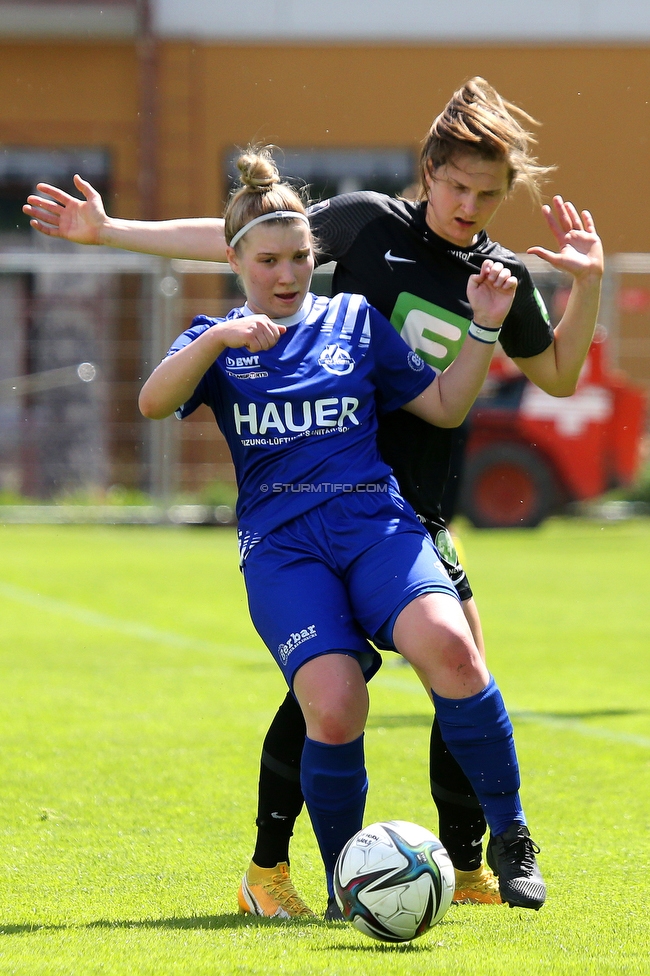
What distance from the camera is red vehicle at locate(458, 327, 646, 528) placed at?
15289 millimetres

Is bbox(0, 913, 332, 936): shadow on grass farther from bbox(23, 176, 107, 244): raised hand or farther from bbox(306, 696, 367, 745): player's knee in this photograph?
bbox(23, 176, 107, 244): raised hand

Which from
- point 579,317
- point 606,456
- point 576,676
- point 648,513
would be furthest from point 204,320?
point 648,513

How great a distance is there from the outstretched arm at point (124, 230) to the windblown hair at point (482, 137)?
1.98 ft

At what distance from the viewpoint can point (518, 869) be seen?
10.7ft

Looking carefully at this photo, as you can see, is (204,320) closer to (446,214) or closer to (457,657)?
(446,214)

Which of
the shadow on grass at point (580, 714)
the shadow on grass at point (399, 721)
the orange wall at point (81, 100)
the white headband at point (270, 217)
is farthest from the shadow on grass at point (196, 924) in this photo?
the orange wall at point (81, 100)

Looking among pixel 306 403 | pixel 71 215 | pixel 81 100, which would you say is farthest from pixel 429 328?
pixel 81 100

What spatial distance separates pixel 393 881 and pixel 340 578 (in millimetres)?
697

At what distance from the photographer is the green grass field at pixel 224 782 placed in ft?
9.88

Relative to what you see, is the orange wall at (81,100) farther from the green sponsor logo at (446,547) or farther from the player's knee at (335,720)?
the player's knee at (335,720)

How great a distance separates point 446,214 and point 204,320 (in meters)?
0.65

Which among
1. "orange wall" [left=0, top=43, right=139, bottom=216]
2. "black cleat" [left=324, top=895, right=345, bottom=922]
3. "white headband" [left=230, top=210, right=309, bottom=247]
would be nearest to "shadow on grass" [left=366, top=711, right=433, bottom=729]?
"black cleat" [left=324, top=895, right=345, bottom=922]

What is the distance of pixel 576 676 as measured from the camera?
7.40m

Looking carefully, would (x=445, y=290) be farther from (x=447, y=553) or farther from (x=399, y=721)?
(x=399, y=721)
